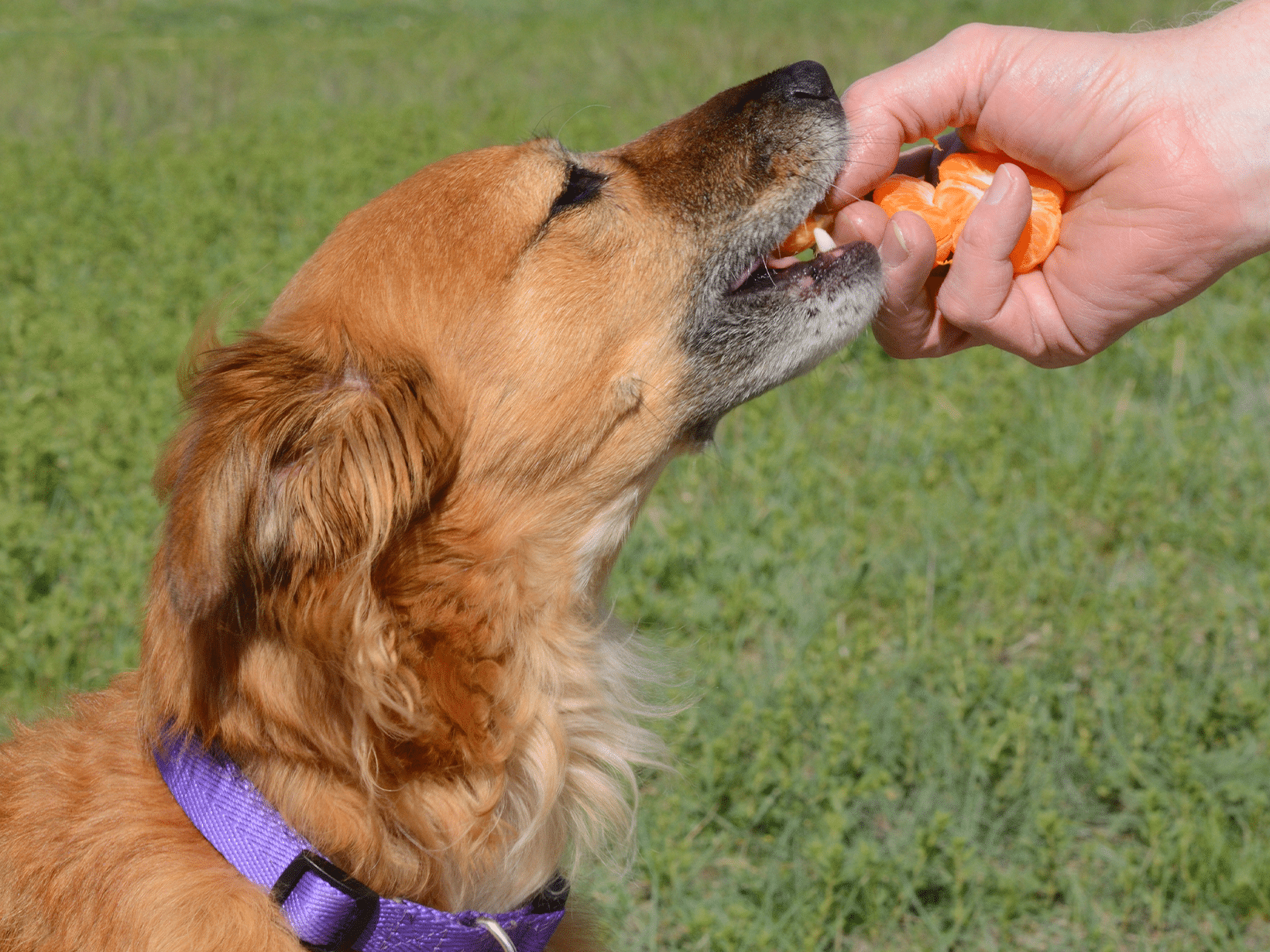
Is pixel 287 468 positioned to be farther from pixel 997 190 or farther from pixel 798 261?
pixel 997 190

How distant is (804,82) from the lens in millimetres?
2834

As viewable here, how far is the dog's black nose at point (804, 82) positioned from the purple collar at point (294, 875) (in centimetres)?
201

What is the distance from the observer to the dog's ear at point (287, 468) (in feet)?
5.80

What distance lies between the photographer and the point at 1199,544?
4.30m

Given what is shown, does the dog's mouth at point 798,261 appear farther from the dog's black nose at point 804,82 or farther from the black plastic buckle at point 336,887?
the black plastic buckle at point 336,887

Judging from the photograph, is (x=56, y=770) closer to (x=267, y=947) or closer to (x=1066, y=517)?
(x=267, y=947)

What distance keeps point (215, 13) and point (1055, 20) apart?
10715 millimetres

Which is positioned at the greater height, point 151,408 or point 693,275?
point 693,275

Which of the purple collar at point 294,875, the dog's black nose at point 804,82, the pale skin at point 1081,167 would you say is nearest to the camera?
the purple collar at point 294,875

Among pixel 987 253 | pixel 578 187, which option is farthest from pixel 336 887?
pixel 987 253

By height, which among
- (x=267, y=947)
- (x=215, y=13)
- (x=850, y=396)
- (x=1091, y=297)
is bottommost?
(x=850, y=396)

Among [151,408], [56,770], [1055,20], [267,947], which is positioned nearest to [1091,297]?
[267,947]

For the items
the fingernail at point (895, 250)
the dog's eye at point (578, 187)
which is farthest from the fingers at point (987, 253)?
the dog's eye at point (578, 187)

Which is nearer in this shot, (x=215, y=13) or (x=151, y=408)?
(x=151, y=408)
